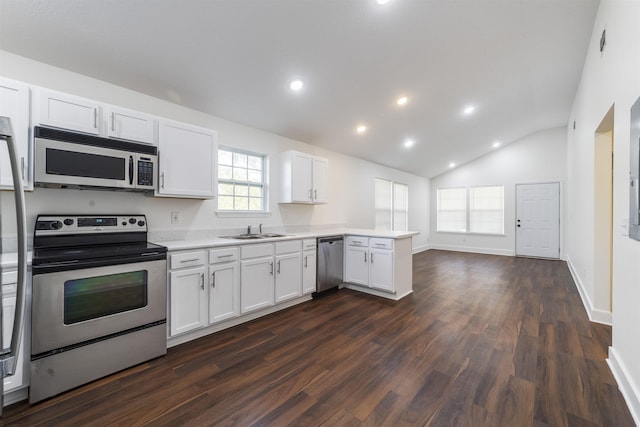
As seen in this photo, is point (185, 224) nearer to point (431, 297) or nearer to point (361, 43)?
point (361, 43)

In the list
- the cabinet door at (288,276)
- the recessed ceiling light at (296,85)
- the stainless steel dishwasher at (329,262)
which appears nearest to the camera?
the recessed ceiling light at (296,85)

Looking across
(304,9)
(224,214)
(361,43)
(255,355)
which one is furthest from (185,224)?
(361,43)

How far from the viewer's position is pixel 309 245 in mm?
3785

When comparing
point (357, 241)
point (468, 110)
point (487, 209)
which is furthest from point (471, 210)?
point (357, 241)

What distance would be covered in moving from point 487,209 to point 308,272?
6540 millimetres

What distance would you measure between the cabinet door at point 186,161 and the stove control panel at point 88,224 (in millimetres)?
373

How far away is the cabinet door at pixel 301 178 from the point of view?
408 cm

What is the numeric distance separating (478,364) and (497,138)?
6.27m

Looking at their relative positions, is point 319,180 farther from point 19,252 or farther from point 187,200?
point 19,252

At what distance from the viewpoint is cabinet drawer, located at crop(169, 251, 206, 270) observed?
2.51m

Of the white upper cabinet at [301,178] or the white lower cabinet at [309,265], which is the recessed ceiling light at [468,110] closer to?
the white upper cabinet at [301,178]

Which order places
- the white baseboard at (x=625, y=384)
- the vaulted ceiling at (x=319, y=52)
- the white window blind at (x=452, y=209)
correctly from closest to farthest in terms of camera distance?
1. the white baseboard at (x=625, y=384)
2. the vaulted ceiling at (x=319, y=52)
3. the white window blind at (x=452, y=209)

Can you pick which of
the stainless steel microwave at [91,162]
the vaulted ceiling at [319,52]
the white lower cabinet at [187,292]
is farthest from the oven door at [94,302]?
the vaulted ceiling at [319,52]

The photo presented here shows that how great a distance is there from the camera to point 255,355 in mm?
2434
